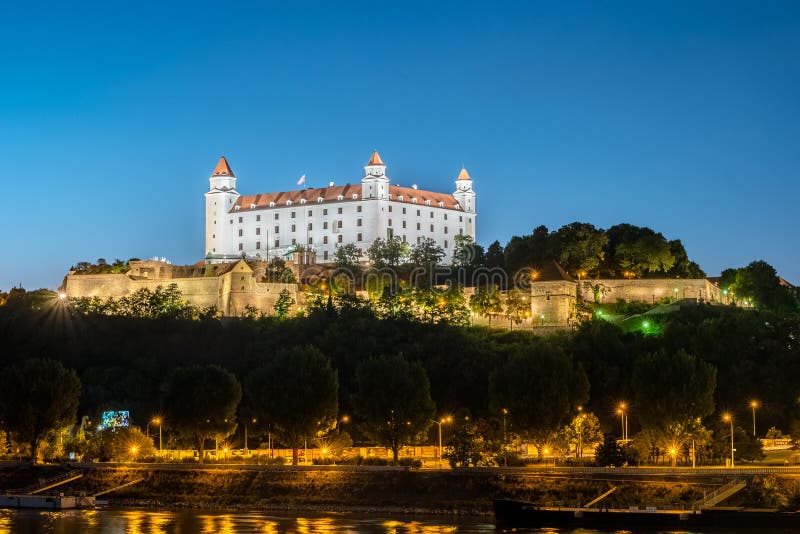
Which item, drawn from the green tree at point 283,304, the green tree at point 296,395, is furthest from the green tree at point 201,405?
the green tree at point 283,304

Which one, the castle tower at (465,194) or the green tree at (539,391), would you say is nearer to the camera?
the green tree at (539,391)

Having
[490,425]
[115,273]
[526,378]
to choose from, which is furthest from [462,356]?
[115,273]

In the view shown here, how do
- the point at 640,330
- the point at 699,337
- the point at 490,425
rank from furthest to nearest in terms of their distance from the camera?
the point at 640,330
the point at 699,337
the point at 490,425

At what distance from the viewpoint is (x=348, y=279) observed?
10862 centimetres

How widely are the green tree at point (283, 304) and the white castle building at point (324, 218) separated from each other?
2770 centimetres

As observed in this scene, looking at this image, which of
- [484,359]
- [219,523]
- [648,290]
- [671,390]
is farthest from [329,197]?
[219,523]

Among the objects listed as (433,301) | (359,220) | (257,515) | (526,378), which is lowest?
(257,515)

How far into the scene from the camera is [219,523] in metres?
50.5

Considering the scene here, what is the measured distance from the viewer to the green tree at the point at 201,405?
64375mm

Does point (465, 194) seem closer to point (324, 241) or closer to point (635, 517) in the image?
point (324, 241)

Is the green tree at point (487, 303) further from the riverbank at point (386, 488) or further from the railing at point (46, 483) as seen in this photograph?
the railing at point (46, 483)

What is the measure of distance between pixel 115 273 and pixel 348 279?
856 inches

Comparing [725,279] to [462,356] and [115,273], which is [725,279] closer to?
[462,356]

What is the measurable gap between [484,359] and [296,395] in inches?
801
